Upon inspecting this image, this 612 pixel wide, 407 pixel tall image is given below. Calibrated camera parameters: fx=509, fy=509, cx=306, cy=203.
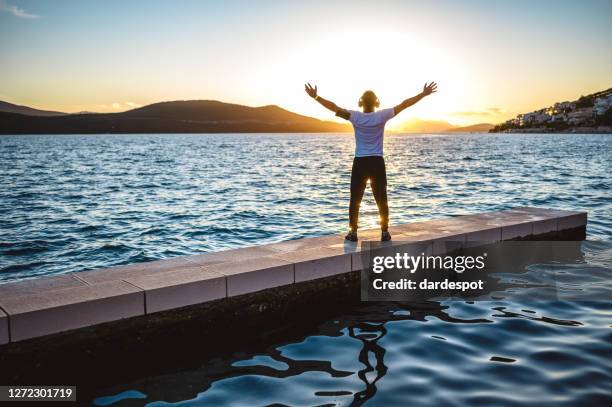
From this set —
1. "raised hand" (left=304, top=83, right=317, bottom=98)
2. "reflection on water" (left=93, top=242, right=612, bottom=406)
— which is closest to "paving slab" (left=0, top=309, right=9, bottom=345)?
"reflection on water" (left=93, top=242, right=612, bottom=406)

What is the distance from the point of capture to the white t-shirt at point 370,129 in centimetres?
696

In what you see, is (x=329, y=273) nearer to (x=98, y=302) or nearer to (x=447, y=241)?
(x=447, y=241)

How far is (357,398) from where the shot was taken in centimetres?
434

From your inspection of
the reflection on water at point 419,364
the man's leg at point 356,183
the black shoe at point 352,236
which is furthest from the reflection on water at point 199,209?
the reflection on water at point 419,364

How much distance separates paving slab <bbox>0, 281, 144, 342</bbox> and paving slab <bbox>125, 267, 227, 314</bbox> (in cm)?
13

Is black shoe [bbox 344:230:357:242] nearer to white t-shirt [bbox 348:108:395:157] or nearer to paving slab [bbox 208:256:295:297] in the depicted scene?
white t-shirt [bbox 348:108:395:157]

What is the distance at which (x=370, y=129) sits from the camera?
7055 millimetres

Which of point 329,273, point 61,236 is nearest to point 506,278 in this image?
point 329,273

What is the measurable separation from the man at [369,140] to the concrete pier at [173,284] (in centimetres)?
62

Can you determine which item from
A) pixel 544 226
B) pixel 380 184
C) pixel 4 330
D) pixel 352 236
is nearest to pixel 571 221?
pixel 544 226

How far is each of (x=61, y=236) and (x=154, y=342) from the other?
9.86 m

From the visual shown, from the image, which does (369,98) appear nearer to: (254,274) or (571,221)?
(254,274)

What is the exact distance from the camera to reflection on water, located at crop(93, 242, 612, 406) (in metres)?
4.36

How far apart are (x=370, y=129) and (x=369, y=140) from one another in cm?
16
